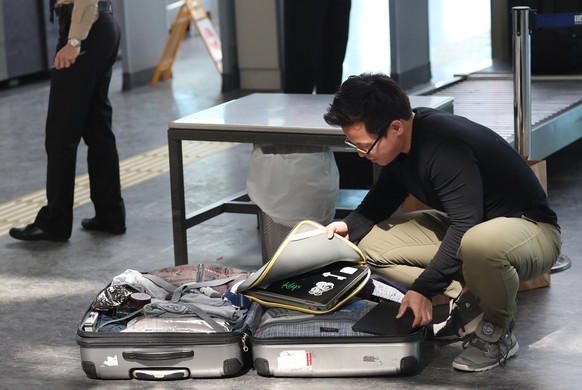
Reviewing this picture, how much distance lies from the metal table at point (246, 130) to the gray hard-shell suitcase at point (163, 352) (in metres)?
0.87

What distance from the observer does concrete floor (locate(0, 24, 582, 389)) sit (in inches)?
126

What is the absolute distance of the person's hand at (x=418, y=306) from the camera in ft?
10.0

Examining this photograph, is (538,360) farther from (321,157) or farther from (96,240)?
(96,240)

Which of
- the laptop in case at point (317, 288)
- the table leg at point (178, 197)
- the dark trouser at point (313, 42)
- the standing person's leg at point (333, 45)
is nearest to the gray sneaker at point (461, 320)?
the laptop in case at point (317, 288)

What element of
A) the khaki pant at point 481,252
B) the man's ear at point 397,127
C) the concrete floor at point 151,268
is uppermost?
the man's ear at point 397,127

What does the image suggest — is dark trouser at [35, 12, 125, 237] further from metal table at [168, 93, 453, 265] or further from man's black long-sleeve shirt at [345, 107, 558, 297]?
man's black long-sleeve shirt at [345, 107, 558, 297]

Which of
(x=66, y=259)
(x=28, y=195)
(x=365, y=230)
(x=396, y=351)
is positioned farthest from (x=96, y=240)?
(x=396, y=351)

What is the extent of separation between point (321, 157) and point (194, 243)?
0.95 m

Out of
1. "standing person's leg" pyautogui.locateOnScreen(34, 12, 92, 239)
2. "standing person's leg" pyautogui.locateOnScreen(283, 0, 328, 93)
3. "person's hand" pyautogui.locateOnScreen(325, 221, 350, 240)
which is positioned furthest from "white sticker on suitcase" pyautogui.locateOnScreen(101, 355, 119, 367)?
"standing person's leg" pyautogui.locateOnScreen(283, 0, 328, 93)

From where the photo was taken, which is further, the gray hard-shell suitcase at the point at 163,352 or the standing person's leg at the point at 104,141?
the standing person's leg at the point at 104,141

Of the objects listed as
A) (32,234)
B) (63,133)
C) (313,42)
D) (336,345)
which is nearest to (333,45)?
(313,42)

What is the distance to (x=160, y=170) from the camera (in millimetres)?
5996

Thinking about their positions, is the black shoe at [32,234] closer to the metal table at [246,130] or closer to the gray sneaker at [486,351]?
the metal table at [246,130]

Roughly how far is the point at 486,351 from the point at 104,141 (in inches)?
86.9
